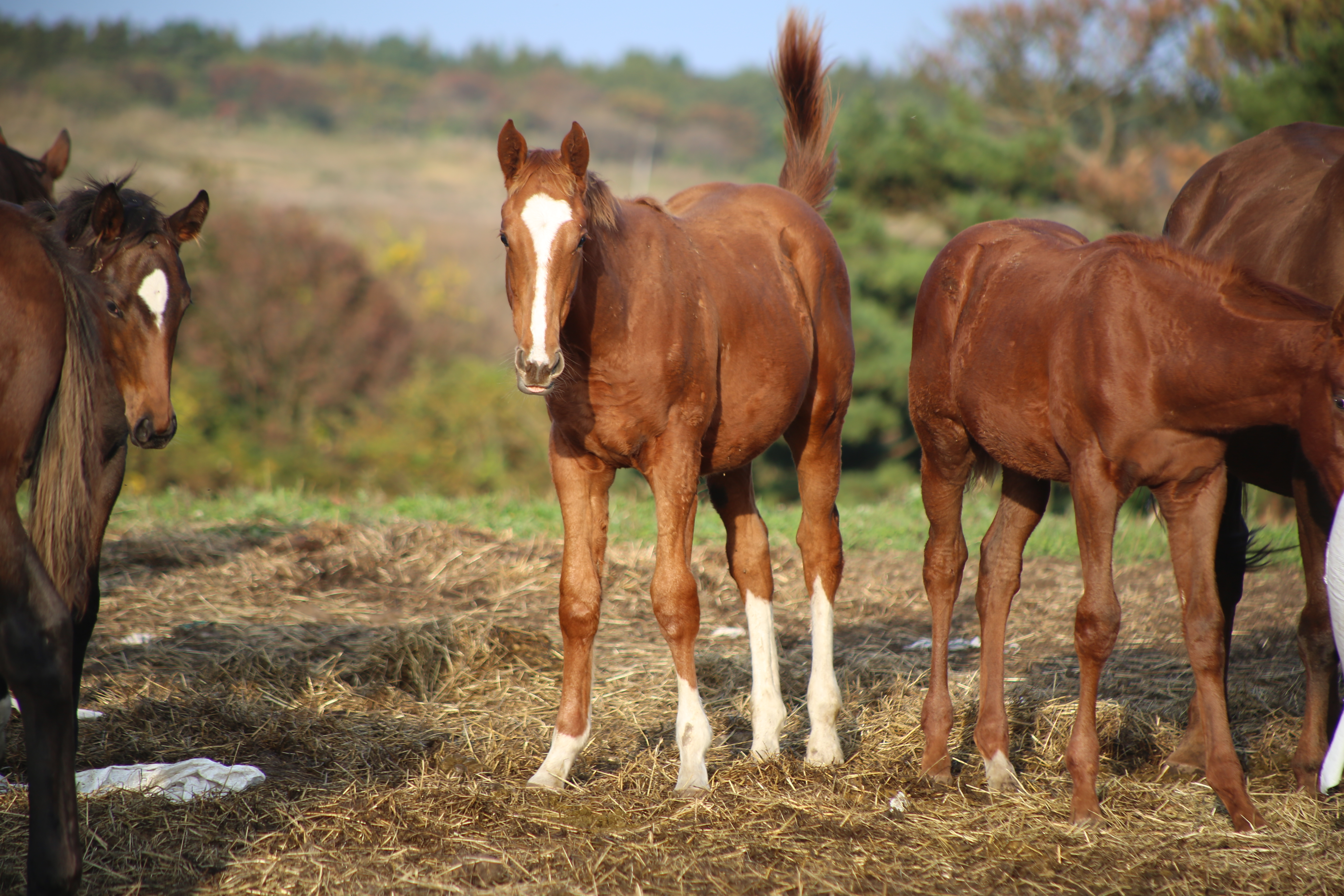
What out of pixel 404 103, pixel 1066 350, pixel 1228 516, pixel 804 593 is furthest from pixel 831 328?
pixel 404 103

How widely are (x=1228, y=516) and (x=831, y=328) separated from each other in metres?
1.86

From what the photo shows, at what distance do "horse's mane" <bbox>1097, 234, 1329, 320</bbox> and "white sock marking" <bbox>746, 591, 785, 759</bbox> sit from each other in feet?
6.57

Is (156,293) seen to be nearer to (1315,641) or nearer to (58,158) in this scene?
(58,158)

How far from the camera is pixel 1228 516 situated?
4305 mm

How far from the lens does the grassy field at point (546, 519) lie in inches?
301

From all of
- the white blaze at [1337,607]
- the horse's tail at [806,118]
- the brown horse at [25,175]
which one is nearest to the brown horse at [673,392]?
the horse's tail at [806,118]

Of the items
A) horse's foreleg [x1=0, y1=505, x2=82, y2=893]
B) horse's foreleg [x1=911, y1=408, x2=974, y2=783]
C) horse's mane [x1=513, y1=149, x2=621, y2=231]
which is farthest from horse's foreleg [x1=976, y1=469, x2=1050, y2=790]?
horse's foreleg [x1=0, y1=505, x2=82, y2=893]

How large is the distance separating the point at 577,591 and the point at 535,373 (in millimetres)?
972

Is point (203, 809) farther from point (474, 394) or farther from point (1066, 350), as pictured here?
point (474, 394)

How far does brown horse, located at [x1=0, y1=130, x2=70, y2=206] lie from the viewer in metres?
5.25

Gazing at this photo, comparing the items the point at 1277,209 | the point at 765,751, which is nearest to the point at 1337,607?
the point at 765,751

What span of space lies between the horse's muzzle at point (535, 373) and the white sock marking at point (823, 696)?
72.8 inches

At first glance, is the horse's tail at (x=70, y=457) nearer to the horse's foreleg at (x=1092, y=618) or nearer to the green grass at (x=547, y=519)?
the horse's foreleg at (x=1092, y=618)

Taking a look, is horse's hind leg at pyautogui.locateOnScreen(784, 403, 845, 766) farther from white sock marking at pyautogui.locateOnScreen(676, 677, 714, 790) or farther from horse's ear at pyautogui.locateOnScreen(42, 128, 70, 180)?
horse's ear at pyautogui.locateOnScreen(42, 128, 70, 180)
